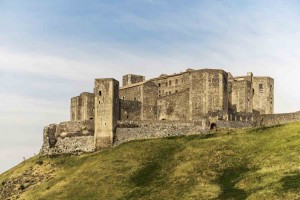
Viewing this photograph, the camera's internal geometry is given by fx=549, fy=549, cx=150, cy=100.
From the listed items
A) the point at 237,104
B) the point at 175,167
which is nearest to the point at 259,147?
the point at 175,167

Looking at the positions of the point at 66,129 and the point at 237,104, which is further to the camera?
the point at 237,104

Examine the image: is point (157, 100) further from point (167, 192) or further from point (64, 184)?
point (167, 192)

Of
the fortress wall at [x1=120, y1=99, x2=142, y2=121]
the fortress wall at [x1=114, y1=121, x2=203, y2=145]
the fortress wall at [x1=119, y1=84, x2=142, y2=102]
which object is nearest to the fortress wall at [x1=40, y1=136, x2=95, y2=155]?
the fortress wall at [x1=114, y1=121, x2=203, y2=145]

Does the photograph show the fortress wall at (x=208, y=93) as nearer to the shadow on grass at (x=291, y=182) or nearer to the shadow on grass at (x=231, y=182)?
the shadow on grass at (x=231, y=182)

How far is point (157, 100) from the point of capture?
113 m

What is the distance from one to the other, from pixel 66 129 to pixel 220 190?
4690 centimetres

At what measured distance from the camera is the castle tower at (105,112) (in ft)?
298

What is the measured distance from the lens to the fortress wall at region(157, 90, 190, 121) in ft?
344

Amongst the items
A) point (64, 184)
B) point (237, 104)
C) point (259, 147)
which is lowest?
point (64, 184)

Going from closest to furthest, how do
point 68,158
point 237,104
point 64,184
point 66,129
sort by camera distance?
1. point 64,184
2. point 68,158
3. point 66,129
4. point 237,104

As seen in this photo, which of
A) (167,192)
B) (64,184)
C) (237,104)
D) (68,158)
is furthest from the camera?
(237,104)

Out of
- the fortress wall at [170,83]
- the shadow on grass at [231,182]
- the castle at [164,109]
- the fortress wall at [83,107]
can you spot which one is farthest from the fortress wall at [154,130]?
the shadow on grass at [231,182]

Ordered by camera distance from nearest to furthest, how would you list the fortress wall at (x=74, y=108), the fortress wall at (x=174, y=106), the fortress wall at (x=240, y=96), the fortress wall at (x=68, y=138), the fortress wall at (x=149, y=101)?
the fortress wall at (x=68, y=138) → the fortress wall at (x=174, y=106) → the fortress wall at (x=240, y=96) → the fortress wall at (x=149, y=101) → the fortress wall at (x=74, y=108)

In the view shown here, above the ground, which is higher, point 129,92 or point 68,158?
point 129,92
